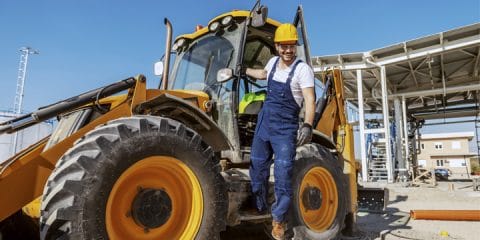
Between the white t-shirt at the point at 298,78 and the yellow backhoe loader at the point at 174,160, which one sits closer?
the yellow backhoe loader at the point at 174,160

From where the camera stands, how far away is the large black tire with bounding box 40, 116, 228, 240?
254 centimetres

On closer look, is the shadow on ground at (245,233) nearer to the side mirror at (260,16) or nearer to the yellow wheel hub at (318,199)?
the yellow wheel hub at (318,199)

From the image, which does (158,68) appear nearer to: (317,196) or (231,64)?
(231,64)

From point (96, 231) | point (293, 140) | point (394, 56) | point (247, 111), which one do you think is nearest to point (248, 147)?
point (247, 111)

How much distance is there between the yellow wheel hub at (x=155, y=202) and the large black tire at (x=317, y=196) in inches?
51.5

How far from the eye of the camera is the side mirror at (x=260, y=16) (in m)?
4.29

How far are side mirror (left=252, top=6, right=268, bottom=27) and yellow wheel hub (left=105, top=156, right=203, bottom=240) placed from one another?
6.30 feet

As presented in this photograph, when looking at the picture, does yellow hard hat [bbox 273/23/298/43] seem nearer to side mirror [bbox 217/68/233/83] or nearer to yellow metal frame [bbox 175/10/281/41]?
side mirror [bbox 217/68/233/83]

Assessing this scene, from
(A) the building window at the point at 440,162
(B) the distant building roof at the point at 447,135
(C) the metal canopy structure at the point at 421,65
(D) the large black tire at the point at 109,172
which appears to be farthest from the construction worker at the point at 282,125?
(A) the building window at the point at 440,162

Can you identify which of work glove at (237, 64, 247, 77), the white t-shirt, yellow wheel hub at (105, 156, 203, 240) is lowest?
yellow wheel hub at (105, 156, 203, 240)

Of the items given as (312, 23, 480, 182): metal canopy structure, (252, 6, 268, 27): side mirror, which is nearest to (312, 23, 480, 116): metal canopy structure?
(312, 23, 480, 182): metal canopy structure

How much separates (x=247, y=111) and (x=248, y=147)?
441 mm

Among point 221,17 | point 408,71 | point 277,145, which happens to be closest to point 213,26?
point 221,17

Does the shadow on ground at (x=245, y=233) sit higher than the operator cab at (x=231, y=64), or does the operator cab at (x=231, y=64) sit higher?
the operator cab at (x=231, y=64)
